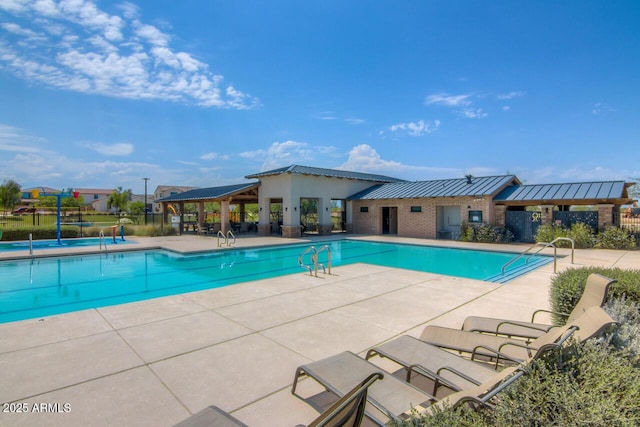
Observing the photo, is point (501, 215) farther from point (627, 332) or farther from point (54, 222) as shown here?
point (54, 222)

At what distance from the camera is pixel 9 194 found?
42000mm

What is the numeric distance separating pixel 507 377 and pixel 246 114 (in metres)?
22.0

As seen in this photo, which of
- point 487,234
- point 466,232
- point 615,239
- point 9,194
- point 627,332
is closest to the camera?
point 627,332

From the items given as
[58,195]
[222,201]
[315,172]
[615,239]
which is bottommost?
[615,239]

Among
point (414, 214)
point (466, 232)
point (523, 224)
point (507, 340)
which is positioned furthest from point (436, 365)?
point (414, 214)

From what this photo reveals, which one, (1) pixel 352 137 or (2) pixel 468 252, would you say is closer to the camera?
(2) pixel 468 252

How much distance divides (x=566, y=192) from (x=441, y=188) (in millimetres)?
6412

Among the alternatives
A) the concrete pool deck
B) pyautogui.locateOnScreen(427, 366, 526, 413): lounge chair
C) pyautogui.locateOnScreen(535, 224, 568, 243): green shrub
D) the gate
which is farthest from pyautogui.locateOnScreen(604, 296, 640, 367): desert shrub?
the gate

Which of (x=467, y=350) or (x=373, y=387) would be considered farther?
(x=467, y=350)

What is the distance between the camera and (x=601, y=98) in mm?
17266

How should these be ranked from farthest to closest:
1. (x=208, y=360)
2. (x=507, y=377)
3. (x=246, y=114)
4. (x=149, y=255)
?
(x=246, y=114) → (x=149, y=255) → (x=208, y=360) → (x=507, y=377)

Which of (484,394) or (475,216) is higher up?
(475,216)

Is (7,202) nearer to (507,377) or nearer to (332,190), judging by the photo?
(332,190)

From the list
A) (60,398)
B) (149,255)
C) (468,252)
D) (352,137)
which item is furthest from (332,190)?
(60,398)
